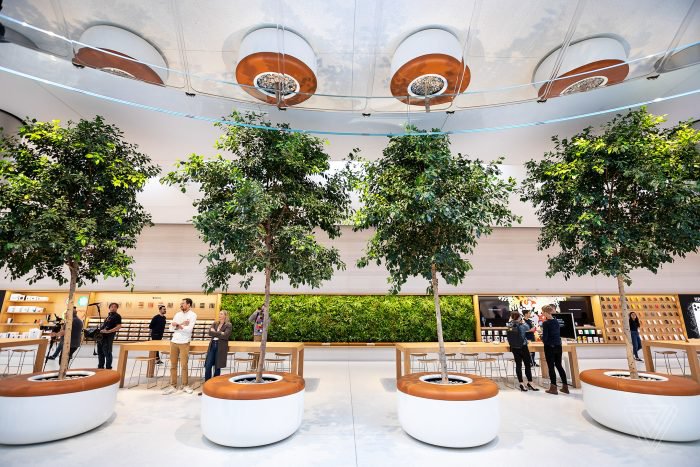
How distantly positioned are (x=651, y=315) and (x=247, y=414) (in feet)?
40.9

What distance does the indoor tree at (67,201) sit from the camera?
3.88m

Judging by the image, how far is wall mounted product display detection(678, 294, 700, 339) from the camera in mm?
10547

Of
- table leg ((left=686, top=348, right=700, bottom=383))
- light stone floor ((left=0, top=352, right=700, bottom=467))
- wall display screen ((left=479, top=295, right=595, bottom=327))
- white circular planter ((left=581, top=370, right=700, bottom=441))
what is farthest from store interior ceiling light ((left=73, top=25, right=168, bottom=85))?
wall display screen ((left=479, top=295, right=595, bottom=327))

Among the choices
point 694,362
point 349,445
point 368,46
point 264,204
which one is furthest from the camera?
point 694,362

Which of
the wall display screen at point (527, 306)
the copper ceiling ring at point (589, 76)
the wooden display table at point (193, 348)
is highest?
the copper ceiling ring at point (589, 76)

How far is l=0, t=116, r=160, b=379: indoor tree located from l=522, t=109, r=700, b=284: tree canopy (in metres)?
5.63

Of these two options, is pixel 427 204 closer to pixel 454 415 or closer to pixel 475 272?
pixel 454 415

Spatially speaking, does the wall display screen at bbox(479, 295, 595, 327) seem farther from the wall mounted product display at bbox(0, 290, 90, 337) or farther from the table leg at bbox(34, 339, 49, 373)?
the wall mounted product display at bbox(0, 290, 90, 337)

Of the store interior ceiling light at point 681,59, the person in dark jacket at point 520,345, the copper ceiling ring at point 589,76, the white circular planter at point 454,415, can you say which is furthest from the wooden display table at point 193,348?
the store interior ceiling light at point 681,59

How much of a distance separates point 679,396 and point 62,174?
290 inches

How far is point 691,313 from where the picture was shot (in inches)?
418

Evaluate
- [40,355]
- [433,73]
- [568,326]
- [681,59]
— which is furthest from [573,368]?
[40,355]

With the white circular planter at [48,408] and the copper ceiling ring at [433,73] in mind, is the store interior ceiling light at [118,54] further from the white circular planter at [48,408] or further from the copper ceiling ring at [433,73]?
the white circular planter at [48,408]

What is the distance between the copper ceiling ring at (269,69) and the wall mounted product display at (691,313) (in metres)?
13.3
